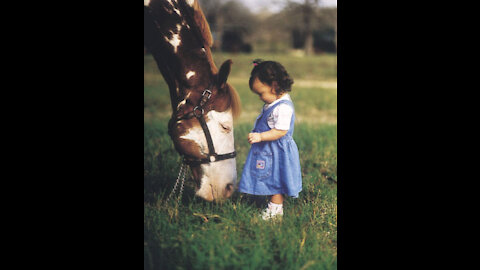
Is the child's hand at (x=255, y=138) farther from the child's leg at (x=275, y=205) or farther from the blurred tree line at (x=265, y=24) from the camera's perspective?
the blurred tree line at (x=265, y=24)

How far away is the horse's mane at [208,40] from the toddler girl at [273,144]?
0.10 m

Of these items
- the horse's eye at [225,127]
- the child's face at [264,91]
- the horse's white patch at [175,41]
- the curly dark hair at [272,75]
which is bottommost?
the horse's eye at [225,127]

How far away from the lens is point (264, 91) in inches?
65.2

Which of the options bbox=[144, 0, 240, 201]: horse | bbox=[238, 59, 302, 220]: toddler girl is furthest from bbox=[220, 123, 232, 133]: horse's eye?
bbox=[238, 59, 302, 220]: toddler girl

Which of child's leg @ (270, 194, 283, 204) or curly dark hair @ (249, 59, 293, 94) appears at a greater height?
curly dark hair @ (249, 59, 293, 94)

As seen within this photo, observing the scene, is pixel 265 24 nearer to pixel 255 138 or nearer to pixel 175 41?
pixel 175 41

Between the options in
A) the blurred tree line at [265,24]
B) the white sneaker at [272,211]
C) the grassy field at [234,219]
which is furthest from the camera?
the blurred tree line at [265,24]

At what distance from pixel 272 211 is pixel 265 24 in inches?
41.9

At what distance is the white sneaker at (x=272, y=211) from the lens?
159cm

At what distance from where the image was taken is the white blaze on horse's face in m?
1.65

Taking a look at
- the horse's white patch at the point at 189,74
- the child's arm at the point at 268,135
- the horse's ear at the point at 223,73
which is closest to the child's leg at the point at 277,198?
the child's arm at the point at 268,135

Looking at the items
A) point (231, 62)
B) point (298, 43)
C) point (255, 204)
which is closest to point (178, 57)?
point (231, 62)

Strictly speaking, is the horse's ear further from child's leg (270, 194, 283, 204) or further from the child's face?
child's leg (270, 194, 283, 204)

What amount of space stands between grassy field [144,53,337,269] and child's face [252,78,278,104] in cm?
10
